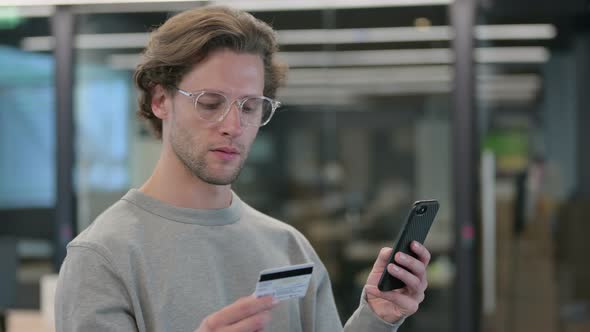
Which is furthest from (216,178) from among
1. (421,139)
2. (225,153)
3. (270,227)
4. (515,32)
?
(515,32)

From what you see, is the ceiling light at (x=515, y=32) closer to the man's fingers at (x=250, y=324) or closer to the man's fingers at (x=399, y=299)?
the man's fingers at (x=399, y=299)

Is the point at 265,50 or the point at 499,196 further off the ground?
the point at 265,50

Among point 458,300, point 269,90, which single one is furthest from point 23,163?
point 269,90

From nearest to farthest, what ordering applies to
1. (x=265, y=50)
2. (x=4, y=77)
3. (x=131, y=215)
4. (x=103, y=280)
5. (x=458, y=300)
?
(x=103, y=280) → (x=131, y=215) → (x=265, y=50) → (x=458, y=300) → (x=4, y=77)

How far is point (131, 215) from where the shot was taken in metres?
1.42

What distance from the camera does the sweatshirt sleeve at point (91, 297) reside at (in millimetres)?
1272

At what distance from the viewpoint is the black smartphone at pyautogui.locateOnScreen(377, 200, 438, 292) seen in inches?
57.0

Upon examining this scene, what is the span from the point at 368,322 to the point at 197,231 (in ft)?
1.19

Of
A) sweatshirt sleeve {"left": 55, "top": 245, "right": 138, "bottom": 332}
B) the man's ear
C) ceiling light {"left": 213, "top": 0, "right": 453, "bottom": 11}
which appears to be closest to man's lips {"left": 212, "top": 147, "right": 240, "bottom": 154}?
the man's ear

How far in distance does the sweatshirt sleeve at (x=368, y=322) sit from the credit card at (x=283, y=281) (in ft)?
0.83

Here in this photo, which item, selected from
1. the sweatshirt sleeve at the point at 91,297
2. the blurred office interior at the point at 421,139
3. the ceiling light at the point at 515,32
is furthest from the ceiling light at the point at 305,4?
the sweatshirt sleeve at the point at 91,297

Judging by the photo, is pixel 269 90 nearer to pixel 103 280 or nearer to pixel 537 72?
pixel 103 280

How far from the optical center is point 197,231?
4.74ft

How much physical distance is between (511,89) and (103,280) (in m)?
3.74
